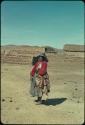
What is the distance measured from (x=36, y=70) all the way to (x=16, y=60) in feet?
106

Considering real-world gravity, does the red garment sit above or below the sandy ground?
above

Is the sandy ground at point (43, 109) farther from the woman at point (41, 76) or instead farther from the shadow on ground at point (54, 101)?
the woman at point (41, 76)

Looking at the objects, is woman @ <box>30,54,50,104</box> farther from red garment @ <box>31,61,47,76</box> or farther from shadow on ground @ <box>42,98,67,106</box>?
shadow on ground @ <box>42,98,67,106</box>

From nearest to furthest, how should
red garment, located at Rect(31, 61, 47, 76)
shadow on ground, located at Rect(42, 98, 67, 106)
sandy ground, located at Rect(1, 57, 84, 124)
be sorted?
1. sandy ground, located at Rect(1, 57, 84, 124)
2. red garment, located at Rect(31, 61, 47, 76)
3. shadow on ground, located at Rect(42, 98, 67, 106)

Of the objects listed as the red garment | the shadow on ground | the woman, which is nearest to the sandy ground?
the shadow on ground

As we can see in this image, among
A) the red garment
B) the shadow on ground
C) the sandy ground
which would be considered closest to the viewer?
the sandy ground

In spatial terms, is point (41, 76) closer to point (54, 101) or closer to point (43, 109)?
point (43, 109)

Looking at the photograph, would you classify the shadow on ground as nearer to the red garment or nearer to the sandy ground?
the sandy ground

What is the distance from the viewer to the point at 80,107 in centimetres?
1195

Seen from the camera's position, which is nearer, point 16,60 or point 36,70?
point 36,70

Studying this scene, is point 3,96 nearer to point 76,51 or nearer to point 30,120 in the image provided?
point 30,120

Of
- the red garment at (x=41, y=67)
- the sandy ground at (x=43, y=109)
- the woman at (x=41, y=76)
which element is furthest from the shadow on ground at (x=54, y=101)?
the red garment at (x=41, y=67)

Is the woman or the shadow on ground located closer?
the woman

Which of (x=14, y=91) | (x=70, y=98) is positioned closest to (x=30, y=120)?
(x=70, y=98)
